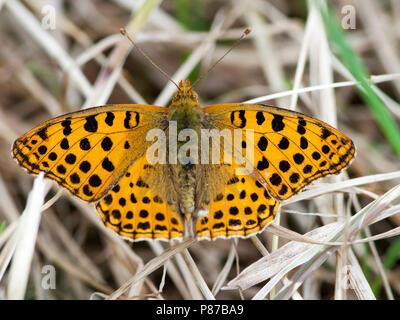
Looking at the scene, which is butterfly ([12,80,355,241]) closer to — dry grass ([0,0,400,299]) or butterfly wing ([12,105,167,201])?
butterfly wing ([12,105,167,201])

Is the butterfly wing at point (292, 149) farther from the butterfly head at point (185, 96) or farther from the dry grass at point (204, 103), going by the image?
the butterfly head at point (185, 96)

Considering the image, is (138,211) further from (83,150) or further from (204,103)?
(204,103)

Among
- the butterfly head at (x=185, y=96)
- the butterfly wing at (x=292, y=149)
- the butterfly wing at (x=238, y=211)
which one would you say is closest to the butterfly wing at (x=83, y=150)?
the butterfly head at (x=185, y=96)

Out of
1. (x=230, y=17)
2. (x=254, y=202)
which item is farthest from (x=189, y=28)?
(x=254, y=202)

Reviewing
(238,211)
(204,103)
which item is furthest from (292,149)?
(204,103)

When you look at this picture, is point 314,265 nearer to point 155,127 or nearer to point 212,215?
point 212,215

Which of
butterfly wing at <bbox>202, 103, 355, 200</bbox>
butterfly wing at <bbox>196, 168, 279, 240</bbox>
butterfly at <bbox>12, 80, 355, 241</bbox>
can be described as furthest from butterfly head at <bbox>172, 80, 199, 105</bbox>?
butterfly wing at <bbox>196, 168, 279, 240</bbox>
